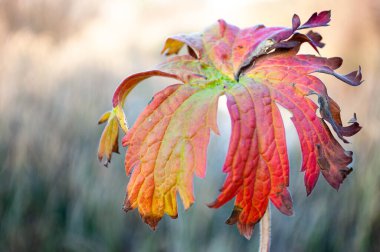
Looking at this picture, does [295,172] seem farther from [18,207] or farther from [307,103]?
[307,103]

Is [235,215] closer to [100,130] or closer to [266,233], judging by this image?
[266,233]

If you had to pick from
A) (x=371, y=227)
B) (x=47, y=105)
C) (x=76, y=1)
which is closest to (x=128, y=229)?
(x=47, y=105)

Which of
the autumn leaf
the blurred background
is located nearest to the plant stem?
the autumn leaf

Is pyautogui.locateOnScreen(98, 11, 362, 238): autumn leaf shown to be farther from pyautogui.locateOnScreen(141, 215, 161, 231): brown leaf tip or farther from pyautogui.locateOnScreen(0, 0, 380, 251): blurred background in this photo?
pyautogui.locateOnScreen(0, 0, 380, 251): blurred background

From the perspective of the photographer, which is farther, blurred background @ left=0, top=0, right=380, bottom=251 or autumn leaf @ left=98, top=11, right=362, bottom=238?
blurred background @ left=0, top=0, right=380, bottom=251

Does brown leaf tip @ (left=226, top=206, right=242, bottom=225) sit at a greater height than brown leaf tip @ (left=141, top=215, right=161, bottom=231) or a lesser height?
greater

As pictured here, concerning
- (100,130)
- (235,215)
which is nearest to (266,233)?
(235,215)
